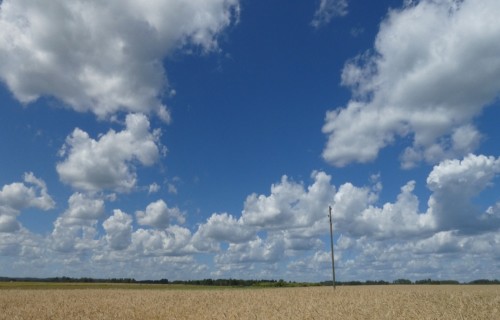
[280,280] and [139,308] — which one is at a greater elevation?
[280,280]

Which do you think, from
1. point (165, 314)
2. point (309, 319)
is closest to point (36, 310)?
point (165, 314)

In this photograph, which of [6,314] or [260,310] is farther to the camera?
[6,314]

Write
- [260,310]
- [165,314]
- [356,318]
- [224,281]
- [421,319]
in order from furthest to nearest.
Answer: [224,281] < [165,314] < [260,310] < [356,318] < [421,319]

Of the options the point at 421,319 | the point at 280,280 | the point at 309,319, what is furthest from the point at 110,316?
the point at 280,280

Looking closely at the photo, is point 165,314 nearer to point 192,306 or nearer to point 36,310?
point 192,306

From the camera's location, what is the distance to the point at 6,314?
27938 millimetres

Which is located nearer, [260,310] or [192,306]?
[260,310]

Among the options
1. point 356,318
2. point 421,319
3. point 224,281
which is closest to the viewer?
point 421,319

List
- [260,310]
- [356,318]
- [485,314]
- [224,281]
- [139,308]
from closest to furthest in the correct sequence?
[356,318], [485,314], [260,310], [139,308], [224,281]

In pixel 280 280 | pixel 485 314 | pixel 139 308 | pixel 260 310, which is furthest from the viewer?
pixel 280 280

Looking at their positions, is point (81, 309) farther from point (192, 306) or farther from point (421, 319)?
point (421, 319)

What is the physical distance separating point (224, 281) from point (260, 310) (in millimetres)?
147640

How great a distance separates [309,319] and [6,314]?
20.5 meters

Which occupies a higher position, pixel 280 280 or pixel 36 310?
pixel 280 280
